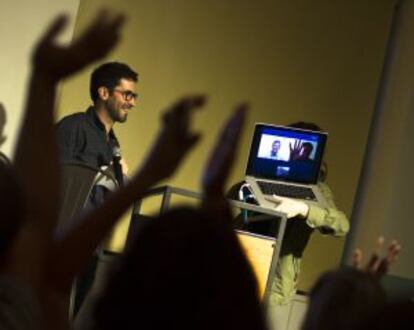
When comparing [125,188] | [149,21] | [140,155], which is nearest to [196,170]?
[140,155]

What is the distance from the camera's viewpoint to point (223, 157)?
98cm

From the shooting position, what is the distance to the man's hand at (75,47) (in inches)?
36.5

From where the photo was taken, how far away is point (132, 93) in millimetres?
3854

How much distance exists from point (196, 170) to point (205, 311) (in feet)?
14.0

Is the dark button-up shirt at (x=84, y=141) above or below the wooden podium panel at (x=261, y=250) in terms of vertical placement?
above

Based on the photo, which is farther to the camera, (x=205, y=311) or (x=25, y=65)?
(x=25, y=65)

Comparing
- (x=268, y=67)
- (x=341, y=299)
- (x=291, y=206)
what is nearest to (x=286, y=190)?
(x=291, y=206)

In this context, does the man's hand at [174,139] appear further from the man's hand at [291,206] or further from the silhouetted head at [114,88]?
the silhouetted head at [114,88]

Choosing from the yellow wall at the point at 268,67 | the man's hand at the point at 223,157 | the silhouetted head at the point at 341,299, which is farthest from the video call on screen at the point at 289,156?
the man's hand at the point at 223,157

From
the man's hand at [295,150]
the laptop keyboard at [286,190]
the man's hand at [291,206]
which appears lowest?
the man's hand at [291,206]

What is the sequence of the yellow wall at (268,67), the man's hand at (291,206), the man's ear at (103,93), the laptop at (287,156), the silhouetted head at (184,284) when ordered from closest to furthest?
the silhouetted head at (184,284), the man's hand at (291,206), the laptop at (287,156), the man's ear at (103,93), the yellow wall at (268,67)

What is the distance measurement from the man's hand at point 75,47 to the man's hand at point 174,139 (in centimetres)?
10

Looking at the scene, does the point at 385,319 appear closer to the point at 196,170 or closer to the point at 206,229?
the point at 206,229

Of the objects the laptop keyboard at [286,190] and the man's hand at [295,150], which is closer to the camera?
the laptop keyboard at [286,190]
